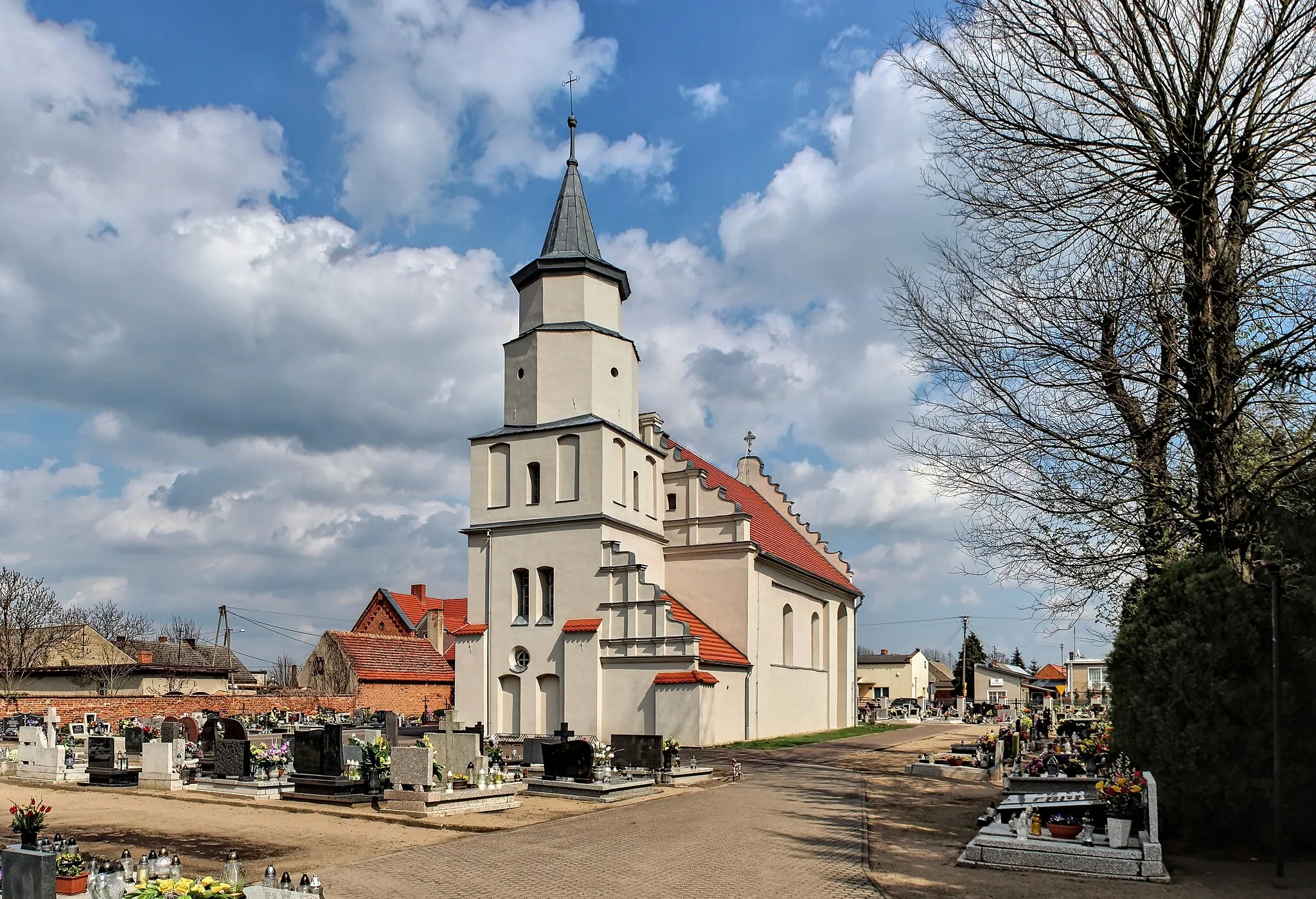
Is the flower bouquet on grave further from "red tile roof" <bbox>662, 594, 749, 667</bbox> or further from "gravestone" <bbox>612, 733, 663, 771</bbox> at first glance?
"red tile roof" <bbox>662, 594, 749, 667</bbox>

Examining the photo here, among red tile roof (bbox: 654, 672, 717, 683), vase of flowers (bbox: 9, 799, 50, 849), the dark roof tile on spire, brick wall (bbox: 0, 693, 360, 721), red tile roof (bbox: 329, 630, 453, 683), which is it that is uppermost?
the dark roof tile on spire

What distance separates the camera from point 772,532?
4428cm

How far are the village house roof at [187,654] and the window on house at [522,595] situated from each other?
126 ft

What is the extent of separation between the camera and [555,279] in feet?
113

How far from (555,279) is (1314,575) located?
2672 centimetres

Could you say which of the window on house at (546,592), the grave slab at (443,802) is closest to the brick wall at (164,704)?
the window on house at (546,592)

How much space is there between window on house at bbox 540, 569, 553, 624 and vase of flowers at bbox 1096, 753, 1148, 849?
71.3ft

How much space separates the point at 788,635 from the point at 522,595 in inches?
466

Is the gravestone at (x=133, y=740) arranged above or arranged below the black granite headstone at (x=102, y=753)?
below

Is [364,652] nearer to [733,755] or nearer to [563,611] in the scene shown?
[563,611]

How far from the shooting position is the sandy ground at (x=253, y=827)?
12945 millimetres

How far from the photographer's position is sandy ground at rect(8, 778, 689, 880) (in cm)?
1295

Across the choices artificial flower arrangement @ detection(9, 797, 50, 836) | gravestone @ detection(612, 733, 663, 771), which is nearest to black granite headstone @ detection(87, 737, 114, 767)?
gravestone @ detection(612, 733, 663, 771)

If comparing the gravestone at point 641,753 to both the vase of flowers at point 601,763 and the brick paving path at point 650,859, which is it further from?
the brick paving path at point 650,859
